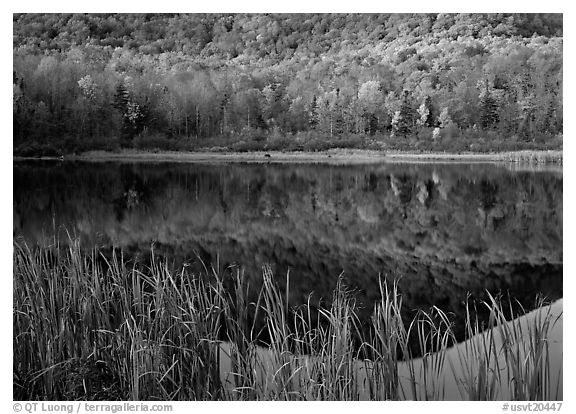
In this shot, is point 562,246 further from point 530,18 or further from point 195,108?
point 195,108

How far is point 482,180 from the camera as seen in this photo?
3965mm

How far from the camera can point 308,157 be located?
4160 millimetres

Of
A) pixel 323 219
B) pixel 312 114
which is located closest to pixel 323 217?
pixel 323 219

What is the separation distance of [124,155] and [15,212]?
2.74 feet

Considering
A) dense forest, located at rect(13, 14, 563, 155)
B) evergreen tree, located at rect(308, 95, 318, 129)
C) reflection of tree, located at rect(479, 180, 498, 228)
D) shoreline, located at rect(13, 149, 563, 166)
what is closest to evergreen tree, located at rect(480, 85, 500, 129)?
dense forest, located at rect(13, 14, 563, 155)

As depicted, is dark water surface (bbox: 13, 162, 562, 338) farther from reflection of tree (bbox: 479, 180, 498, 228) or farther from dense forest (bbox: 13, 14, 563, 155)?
dense forest (bbox: 13, 14, 563, 155)

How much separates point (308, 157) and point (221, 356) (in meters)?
1.63

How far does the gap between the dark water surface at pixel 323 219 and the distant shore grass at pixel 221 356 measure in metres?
0.50

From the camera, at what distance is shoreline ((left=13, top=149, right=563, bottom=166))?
4035 millimetres

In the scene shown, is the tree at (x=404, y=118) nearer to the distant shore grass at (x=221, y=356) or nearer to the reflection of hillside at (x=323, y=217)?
the reflection of hillside at (x=323, y=217)
